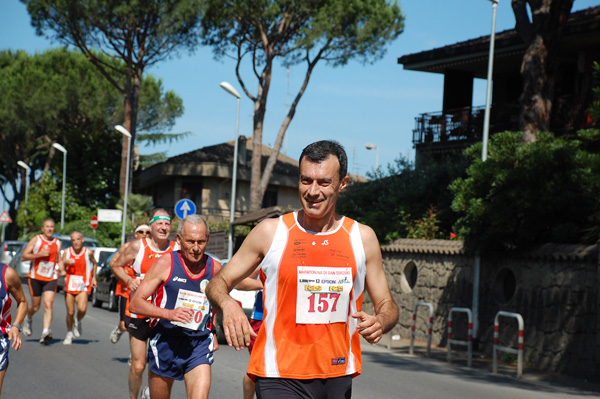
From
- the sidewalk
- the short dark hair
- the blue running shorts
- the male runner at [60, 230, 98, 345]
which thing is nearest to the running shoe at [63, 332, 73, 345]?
the male runner at [60, 230, 98, 345]

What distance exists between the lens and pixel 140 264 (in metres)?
8.54

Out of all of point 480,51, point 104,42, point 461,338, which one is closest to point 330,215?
point 461,338

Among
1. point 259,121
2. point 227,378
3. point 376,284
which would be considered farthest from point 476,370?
point 259,121

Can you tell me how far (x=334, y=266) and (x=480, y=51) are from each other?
24138 mm

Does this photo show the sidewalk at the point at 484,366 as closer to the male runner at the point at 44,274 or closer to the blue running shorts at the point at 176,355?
the male runner at the point at 44,274

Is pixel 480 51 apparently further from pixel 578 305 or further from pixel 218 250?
pixel 578 305

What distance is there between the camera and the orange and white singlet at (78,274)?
13.7 metres

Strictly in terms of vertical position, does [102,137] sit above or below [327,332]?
above

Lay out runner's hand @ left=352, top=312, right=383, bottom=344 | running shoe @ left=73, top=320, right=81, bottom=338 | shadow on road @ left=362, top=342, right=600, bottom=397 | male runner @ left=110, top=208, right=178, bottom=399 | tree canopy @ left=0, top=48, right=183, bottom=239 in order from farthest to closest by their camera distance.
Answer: tree canopy @ left=0, top=48, right=183, bottom=239, running shoe @ left=73, top=320, right=81, bottom=338, shadow on road @ left=362, top=342, right=600, bottom=397, male runner @ left=110, top=208, right=178, bottom=399, runner's hand @ left=352, top=312, right=383, bottom=344

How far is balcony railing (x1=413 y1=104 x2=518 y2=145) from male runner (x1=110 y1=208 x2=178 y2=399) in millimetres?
18367

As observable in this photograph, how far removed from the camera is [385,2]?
32.9 m

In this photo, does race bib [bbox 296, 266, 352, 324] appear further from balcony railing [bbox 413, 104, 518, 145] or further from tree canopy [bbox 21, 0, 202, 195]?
tree canopy [bbox 21, 0, 202, 195]

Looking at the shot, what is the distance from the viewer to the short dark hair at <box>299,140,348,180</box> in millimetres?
3985

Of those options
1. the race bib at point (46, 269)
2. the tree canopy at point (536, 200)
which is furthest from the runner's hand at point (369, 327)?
the tree canopy at point (536, 200)
